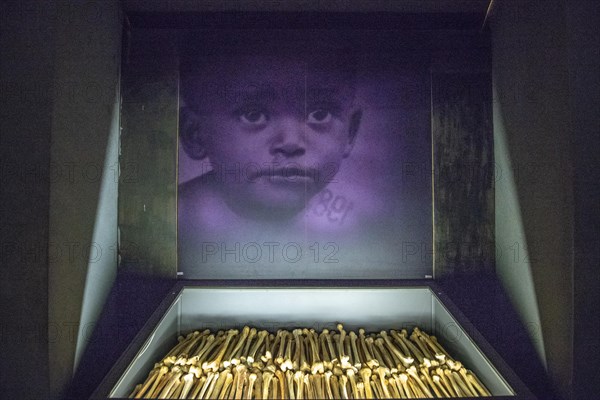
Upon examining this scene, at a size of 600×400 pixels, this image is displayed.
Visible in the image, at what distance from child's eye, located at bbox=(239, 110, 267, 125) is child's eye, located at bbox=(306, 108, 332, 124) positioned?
1.15 feet

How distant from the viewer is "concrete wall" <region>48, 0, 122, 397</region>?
1.76 m

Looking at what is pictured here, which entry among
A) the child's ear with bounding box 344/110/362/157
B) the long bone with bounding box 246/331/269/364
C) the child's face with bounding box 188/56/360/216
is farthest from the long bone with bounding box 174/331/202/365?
the child's ear with bounding box 344/110/362/157

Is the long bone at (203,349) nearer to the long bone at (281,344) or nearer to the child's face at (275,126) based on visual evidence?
the long bone at (281,344)

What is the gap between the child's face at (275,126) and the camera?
2891 millimetres

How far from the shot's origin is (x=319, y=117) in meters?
2.91

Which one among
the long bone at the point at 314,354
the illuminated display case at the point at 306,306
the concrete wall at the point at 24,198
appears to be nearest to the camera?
the concrete wall at the point at 24,198

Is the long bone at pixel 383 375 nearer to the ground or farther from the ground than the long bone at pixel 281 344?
nearer to the ground

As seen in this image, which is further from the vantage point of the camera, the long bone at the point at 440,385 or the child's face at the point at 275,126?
the child's face at the point at 275,126

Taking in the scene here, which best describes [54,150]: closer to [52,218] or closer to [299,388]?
[52,218]

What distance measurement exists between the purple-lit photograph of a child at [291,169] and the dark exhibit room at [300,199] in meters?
0.02

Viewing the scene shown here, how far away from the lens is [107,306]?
244 cm

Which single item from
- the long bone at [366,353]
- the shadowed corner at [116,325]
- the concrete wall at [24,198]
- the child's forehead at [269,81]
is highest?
the child's forehead at [269,81]

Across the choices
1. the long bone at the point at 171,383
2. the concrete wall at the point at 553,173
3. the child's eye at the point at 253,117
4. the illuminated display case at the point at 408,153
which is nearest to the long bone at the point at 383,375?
the concrete wall at the point at 553,173

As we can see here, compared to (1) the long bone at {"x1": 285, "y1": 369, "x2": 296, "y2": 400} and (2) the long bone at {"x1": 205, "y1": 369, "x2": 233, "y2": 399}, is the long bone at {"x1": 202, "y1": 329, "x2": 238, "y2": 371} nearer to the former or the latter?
(2) the long bone at {"x1": 205, "y1": 369, "x2": 233, "y2": 399}
